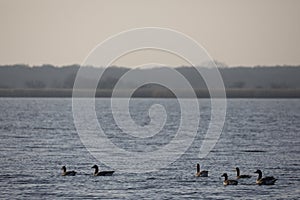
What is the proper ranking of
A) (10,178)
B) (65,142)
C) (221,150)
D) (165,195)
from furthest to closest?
(65,142)
(221,150)
(10,178)
(165,195)

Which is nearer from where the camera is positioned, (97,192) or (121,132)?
(97,192)

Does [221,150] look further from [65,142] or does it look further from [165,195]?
[165,195]

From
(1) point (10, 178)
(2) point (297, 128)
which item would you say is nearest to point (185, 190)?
(1) point (10, 178)

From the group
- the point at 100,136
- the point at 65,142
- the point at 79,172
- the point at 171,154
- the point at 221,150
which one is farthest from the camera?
the point at 100,136

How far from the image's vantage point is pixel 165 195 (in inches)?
1287

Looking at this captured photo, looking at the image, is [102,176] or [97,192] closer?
[97,192]

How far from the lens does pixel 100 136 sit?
63.9 meters

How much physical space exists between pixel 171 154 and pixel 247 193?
47.4 ft

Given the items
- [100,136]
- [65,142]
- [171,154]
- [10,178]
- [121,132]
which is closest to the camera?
[10,178]

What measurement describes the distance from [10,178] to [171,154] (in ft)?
44.0

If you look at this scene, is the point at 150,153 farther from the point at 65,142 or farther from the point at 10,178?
the point at 10,178

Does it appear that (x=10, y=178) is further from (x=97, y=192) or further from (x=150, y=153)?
(x=150, y=153)

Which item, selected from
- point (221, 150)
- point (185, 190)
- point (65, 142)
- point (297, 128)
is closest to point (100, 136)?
point (65, 142)

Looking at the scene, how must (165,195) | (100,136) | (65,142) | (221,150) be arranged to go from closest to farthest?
1. (165,195)
2. (221,150)
3. (65,142)
4. (100,136)
